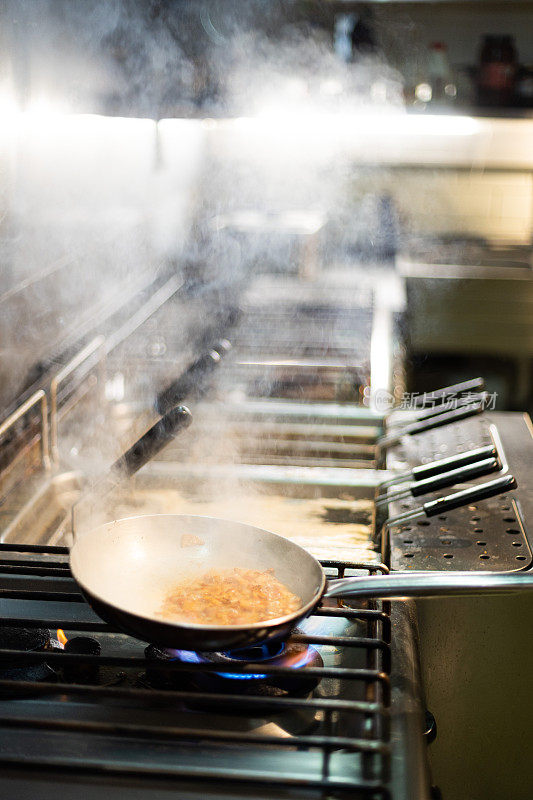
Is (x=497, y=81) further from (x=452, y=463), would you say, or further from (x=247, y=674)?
(x=247, y=674)

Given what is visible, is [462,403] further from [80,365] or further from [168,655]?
[168,655]

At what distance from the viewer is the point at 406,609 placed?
0.92 metres

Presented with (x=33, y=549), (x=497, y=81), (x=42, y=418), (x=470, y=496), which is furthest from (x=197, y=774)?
(x=497, y=81)

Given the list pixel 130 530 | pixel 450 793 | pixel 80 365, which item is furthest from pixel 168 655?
pixel 80 365

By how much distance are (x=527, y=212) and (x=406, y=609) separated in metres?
3.51

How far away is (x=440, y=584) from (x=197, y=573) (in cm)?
33

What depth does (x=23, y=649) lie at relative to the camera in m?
0.84

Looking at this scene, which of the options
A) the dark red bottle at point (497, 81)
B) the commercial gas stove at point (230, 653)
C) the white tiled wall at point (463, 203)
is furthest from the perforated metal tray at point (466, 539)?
the white tiled wall at point (463, 203)

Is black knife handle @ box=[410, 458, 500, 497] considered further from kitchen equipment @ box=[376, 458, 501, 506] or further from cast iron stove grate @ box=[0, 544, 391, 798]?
cast iron stove grate @ box=[0, 544, 391, 798]

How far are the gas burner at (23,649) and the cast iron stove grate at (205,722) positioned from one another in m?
0.01

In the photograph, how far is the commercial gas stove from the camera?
2.21ft

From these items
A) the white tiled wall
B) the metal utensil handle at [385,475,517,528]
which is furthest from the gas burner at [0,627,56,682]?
the white tiled wall

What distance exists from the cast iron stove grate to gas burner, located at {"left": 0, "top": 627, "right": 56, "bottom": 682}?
Result: 14 millimetres

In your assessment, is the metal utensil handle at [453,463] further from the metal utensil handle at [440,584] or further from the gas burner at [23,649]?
the gas burner at [23,649]
